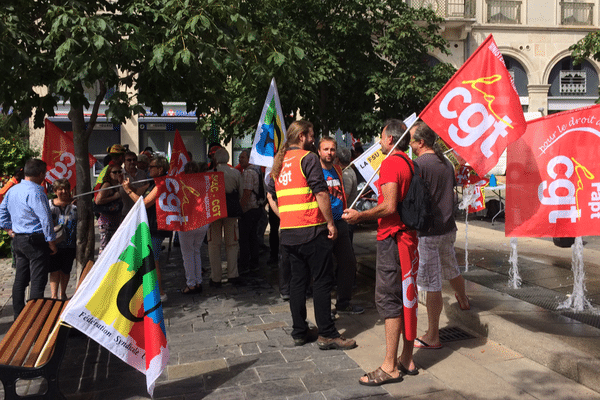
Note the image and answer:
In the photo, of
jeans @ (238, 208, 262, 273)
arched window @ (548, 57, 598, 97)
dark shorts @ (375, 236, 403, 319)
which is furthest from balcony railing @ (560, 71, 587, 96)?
dark shorts @ (375, 236, 403, 319)

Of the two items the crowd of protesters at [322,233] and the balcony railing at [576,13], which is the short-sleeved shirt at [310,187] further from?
the balcony railing at [576,13]

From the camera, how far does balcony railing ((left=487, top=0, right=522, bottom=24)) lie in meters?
28.3

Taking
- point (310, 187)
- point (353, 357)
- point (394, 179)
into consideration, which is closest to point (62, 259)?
point (310, 187)

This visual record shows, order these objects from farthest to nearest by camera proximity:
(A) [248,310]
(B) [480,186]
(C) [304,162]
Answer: (B) [480,186], (A) [248,310], (C) [304,162]

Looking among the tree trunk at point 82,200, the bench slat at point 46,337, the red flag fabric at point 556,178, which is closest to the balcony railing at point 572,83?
the red flag fabric at point 556,178

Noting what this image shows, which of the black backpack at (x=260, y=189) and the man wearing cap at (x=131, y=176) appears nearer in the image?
the man wearing cap at (x=131, y=176)

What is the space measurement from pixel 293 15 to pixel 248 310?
685 cm

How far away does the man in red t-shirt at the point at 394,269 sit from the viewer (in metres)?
4.14

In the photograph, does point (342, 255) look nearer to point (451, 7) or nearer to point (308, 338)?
point (308, 338)

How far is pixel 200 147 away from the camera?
1105 inches

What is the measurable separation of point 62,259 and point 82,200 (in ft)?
2.42

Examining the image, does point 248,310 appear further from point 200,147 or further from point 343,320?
point 200,147

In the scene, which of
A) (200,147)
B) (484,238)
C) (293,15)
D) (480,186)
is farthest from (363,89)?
(200,147)

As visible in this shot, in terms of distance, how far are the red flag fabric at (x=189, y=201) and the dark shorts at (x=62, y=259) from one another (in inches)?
40.1
